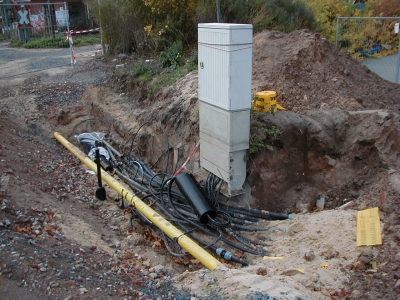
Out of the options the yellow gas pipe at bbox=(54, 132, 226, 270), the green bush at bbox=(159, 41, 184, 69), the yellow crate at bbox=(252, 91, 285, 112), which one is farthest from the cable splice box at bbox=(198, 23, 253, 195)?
the green bush at bbox=(159, 41, 184, 69)

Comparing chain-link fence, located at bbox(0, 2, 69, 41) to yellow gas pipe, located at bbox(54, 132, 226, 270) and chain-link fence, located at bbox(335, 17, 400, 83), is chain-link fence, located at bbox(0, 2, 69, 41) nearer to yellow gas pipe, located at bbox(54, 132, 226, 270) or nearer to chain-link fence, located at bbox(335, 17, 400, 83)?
chain-link fence, located at bbox(335, 17, 400, 83)

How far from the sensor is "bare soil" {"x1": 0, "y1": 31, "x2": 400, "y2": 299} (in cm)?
404

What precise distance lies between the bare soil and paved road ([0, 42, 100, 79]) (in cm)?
271

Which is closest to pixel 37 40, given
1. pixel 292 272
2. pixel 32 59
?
pixel 32 59

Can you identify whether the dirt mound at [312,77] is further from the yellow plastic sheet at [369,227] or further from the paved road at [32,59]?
the paved road at [32,59]

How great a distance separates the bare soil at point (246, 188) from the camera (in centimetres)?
404

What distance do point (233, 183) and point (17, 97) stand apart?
771cm

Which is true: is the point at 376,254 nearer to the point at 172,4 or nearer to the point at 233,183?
the point at 233,183

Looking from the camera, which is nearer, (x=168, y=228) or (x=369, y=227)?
(x=369, y=227)

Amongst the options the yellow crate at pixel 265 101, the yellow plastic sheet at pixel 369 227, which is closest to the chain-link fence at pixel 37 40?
the yellow crate at pixel 265 101

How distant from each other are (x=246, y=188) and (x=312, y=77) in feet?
11.0

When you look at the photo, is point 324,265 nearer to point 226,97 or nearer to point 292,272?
point 292,272

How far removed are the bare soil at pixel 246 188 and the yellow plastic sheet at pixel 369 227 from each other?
0.34 feet

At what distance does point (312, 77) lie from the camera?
8672mm
